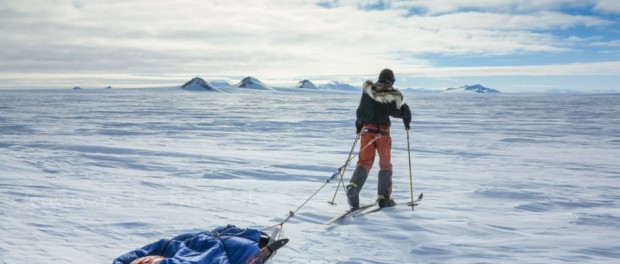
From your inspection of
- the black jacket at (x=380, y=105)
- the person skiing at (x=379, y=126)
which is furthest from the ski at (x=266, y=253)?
the black jacket at (x=380, y=105)

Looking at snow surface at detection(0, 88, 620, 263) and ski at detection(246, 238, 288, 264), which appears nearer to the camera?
ski at detection(246, 238, 288, 264)

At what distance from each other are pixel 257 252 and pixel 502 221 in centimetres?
303

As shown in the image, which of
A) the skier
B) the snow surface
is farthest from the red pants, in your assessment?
the skier

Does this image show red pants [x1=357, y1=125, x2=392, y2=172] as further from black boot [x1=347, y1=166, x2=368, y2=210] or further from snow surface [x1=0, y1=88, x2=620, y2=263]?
snow surface [x1=0, y1=88, x2=620, y2=263]

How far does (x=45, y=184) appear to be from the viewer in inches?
256

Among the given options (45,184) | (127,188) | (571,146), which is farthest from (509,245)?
(571,146)

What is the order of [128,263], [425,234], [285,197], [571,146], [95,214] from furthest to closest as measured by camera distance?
[571,146]
[285,197]
[95,214]
[425,234]
[128,263]

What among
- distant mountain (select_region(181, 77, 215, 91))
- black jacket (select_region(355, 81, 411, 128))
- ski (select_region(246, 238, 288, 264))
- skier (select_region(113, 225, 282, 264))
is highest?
distant mountain (select_region(181, 77, 215, 91))

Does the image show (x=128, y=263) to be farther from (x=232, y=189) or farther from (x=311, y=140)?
(x=311, y=140)

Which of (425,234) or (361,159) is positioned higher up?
(361,159)

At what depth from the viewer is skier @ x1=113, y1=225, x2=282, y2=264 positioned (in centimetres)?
305

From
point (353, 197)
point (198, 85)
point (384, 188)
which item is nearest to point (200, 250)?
point (353, 197)

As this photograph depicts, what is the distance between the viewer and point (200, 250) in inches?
129

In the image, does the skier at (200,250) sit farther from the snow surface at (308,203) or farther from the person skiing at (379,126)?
the person skiing at (379,126)
